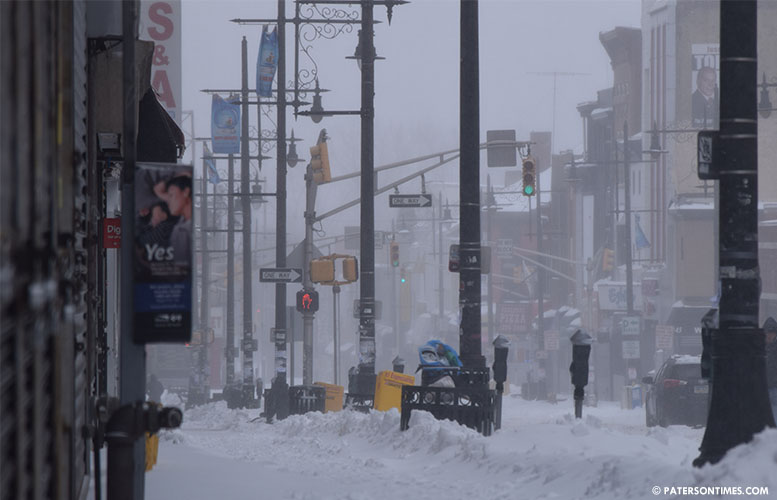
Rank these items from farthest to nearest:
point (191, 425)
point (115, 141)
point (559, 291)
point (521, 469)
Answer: point (559, 291) → point (191, 425) → point (115, 141) → point (521, 469)

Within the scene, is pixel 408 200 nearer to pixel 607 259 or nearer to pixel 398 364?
pixel 398 364

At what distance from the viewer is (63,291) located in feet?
23.4

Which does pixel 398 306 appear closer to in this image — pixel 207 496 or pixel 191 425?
pixel 191 425

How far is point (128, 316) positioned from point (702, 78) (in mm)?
70857

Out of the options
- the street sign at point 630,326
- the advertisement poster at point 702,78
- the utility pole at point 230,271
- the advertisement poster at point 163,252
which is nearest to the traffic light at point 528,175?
the utility pole at point 230,271

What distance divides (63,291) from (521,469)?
7.40 meters

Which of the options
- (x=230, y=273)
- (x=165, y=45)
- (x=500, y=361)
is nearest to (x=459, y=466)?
(x=500, y=361)

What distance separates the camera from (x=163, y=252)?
754 centimetres

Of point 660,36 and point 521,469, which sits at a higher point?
point 660,36

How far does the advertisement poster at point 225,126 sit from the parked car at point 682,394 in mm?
20016

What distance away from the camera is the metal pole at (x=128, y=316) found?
7820 mm

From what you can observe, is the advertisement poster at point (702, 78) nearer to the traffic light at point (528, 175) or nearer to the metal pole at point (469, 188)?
the traffic light at point (528, 175)

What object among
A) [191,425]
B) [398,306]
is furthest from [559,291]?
[191,425]

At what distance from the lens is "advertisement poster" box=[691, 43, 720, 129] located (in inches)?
2948
